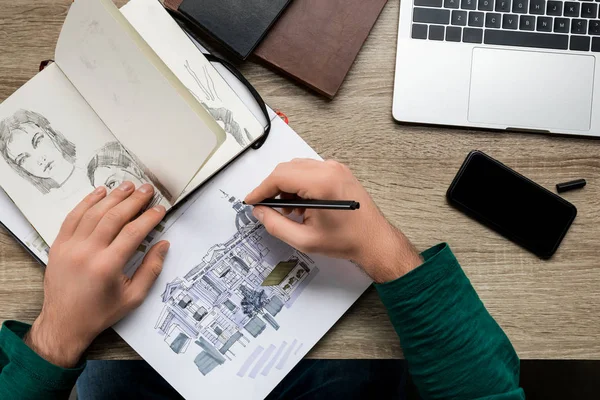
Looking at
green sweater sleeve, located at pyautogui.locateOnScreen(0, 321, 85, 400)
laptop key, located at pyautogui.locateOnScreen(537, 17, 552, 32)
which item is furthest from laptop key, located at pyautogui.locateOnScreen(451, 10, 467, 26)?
green sweater sleeve, located at pyautogui.locateOnScreen(0, 321, 85, 400)

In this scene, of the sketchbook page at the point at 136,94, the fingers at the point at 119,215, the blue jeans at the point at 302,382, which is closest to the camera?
the sketchbook page at the point at 136,94

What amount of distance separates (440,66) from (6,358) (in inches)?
26.8

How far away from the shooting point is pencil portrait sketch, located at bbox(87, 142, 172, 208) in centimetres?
72

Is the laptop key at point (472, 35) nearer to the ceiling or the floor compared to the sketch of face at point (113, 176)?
nearer to the floor

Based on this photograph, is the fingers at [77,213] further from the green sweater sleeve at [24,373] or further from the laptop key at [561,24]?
the laptop key at [561,24]

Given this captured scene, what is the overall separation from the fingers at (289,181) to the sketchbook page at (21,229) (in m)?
0.27

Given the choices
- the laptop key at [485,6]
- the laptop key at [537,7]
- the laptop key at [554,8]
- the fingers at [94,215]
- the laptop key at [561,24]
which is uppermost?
the fingers at [94,215]

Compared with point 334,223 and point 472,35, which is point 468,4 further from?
point 334,223

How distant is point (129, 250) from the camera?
2.25 ft

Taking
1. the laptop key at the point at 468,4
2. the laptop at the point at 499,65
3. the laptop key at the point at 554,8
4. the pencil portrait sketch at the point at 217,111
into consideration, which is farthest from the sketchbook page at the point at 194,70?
the laptop key at the point at 554,8

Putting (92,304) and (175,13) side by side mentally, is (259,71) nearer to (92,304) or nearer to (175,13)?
(175,13)

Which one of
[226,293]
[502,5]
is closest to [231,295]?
[226,293]

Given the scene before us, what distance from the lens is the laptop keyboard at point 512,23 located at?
0.77 metres

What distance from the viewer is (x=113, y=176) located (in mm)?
726
